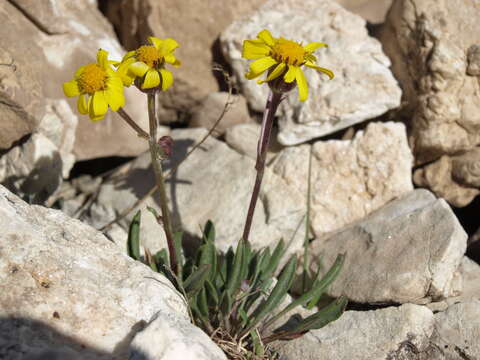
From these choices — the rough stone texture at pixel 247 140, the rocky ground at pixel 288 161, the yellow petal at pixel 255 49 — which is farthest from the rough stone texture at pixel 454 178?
the yellow petal at pixel 255 49

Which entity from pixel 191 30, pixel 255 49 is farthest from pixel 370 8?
pixel 255 49

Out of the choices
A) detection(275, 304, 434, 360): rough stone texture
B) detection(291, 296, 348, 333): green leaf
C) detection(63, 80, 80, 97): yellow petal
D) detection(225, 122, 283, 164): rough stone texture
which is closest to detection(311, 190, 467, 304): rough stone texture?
detection(275, 304, 434, 360): rough stone texture

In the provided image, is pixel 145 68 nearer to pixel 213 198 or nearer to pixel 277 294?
pixel 277 294

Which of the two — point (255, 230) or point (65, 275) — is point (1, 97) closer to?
point (65, 275)

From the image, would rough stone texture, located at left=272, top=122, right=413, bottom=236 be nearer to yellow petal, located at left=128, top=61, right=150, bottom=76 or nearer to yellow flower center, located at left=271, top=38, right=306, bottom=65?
yellow flower center, located at left=271, top=38, right=306, bottom=65

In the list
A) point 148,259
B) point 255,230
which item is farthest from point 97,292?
point 255,230
